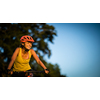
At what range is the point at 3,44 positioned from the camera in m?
6.55

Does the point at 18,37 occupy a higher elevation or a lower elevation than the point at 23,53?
higher

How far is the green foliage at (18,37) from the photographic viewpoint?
6613 millimetres

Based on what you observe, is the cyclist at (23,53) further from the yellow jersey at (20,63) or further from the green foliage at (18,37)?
the green foliage at (18,37)

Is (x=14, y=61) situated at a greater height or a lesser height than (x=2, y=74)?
greater

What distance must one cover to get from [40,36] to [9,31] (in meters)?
2.16

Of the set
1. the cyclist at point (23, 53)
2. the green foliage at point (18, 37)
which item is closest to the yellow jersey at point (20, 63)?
the cyclist at point (23, 53)

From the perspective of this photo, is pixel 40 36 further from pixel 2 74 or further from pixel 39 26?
pixel 2 74

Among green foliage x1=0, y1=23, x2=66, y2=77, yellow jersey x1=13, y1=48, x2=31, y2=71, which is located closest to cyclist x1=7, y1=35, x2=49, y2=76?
yellow jersey x1=13, y1=48, x2=31, y2=71

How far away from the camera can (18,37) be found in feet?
22.4

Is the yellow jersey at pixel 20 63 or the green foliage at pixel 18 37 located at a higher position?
the green foliage at pixel 18 37

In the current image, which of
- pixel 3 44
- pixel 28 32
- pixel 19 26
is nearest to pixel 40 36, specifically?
pixel 28 32

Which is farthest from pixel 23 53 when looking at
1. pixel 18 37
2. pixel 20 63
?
pixel 18 37

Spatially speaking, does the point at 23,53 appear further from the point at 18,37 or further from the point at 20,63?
the point at 18,37

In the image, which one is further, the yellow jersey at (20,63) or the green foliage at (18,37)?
the green foliage at (18,37)
